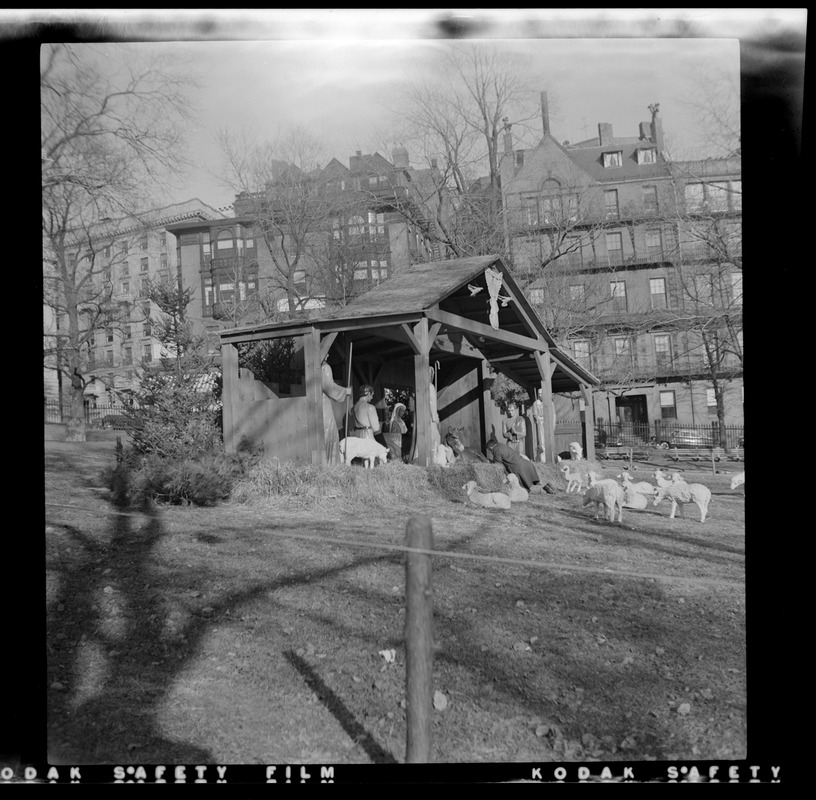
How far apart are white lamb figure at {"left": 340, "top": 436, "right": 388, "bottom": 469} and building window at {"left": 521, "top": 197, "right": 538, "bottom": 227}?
719 cm

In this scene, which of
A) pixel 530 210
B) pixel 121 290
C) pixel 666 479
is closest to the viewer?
pixel 121 290

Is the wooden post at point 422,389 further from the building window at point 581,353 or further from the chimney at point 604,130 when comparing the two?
the building window at point 581,353

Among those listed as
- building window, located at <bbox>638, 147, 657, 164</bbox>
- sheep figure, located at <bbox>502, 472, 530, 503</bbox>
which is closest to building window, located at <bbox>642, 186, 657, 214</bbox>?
building window, located at <bbox>638, 147, 657, 164</bbox>

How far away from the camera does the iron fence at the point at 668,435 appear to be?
659 centimetres

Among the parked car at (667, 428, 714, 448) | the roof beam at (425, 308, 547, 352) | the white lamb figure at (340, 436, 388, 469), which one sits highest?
the roof beam at (425, 308, 547, 352)

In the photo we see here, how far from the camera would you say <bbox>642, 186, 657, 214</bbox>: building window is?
12.0 m

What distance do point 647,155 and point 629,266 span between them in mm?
2999

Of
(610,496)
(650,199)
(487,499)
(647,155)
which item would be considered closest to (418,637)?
(610,496)

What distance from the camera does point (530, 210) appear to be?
49.2 ft

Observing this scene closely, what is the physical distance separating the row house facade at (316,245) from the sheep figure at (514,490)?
17.7ft

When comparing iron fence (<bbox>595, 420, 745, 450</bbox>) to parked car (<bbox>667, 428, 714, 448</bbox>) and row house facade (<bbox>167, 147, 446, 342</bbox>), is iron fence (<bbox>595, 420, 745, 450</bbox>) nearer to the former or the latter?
parked car (<bbox>667, 428, 714, 448</bbox>)

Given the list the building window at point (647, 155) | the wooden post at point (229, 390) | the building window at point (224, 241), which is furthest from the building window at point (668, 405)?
the building window at point (224, 241)

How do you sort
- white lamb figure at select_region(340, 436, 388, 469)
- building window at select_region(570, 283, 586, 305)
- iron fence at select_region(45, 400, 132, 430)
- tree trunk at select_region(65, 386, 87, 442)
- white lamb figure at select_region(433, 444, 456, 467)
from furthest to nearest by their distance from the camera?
building window at select_region(570, 283, 586, 305)
white lamb figure at select_region(433, 444, 456, 467)
white lamb figure at select_region(340, 436, 388, 469)
tree trunk at select_region(65, 386, 87, 442)
iron fence at select_region(45, 400, 132, 430)

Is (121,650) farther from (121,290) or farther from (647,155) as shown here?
(647,155)
